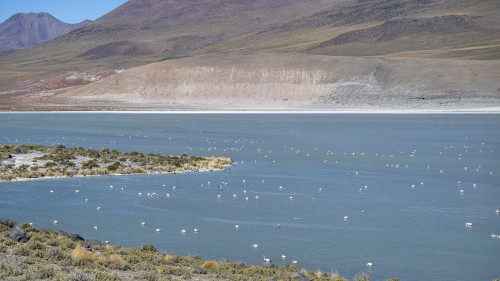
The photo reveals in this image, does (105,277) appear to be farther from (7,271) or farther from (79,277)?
A: (7,271)

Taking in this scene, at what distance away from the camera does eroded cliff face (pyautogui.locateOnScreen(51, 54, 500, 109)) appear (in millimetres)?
107375

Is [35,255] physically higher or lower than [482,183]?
higher

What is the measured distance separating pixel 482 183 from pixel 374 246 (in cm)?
1314

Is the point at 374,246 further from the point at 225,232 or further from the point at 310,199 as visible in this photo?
the point at 310,199

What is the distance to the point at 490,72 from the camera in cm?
10975

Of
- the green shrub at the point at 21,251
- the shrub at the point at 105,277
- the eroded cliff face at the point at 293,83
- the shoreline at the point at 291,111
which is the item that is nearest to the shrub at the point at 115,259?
the shrub at the point at 105,277

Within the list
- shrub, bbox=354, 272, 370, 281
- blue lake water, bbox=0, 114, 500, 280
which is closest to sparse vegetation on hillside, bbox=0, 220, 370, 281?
shrub, bbox=354, 272, 370, 281

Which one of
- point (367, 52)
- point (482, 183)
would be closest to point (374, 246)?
point (482, 183)

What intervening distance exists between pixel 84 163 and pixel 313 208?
1391 centimetres

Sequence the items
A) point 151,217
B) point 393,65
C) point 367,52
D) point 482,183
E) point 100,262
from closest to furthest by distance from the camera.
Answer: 1. point 100,262
2. point 151,217
3. point 482,183
4. point 393,65
5. point 367,52

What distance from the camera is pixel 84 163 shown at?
35.2 meters

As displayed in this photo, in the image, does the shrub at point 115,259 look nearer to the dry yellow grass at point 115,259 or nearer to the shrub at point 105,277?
the dry yellow grass at point 115,259

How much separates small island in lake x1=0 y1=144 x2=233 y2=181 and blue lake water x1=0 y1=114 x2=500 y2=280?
1.14 metres

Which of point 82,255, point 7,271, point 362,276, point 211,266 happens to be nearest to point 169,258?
point 211,266
